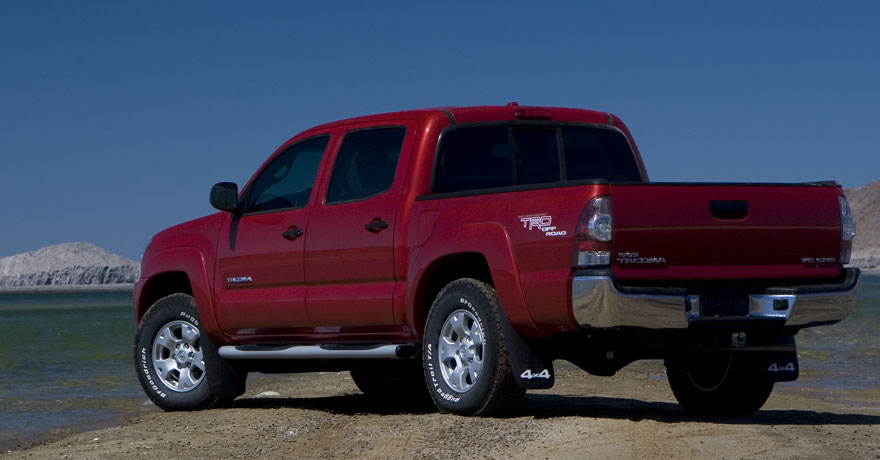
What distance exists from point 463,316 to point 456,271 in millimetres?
405

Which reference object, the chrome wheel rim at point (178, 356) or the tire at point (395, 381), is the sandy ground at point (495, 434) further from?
the chrome wheel rim at point (178, 356)

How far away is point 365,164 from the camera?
8906 millimetres

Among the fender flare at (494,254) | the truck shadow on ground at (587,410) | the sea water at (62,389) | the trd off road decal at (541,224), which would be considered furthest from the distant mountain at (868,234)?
the trd off road decal at (541,224)

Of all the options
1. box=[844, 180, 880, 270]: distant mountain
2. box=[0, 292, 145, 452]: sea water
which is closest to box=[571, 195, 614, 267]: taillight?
box=[0, 292, 145, 452]: sea water

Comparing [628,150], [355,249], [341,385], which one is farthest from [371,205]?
[341,385]

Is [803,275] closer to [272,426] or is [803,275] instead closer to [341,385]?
[272,426]

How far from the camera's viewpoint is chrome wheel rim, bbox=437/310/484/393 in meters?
7.96

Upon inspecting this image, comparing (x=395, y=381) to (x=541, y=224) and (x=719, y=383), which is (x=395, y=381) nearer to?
(x=719, y=383)

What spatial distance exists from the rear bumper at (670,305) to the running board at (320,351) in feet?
5.29

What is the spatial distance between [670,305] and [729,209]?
0.63 meters

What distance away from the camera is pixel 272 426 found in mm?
8328

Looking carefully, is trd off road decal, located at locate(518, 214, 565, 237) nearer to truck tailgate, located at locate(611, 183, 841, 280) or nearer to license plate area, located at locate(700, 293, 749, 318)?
truck tailgate, located at locate(611, 183, 841, 280)

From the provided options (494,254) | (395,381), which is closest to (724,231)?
(494,254)

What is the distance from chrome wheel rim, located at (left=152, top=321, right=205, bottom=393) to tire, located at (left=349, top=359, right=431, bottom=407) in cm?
116
